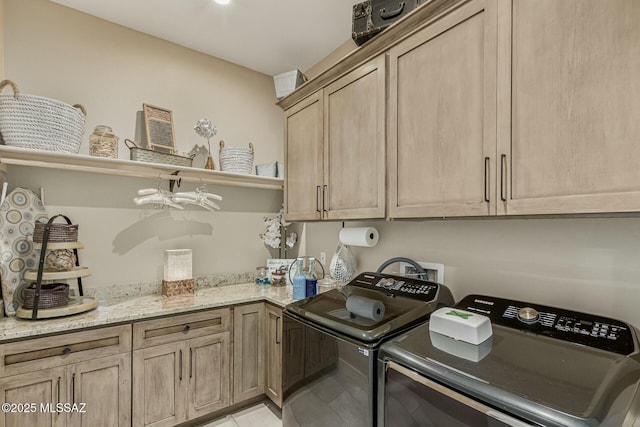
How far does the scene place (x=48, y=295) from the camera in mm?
1734

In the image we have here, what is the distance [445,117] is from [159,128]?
2.12m

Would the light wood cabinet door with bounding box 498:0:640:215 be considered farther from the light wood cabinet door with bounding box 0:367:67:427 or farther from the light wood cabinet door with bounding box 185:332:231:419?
the light wood cabinet door with bounding box 0:367:67:427

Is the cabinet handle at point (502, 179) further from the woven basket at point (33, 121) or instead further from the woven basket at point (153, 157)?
the woven basket at point (33, 121)

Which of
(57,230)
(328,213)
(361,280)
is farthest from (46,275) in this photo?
(361,280)

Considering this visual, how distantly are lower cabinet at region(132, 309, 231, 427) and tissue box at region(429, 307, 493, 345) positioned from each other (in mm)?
1578

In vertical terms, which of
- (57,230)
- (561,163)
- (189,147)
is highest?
(189,147)

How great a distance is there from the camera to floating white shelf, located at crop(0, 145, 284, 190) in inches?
69.1

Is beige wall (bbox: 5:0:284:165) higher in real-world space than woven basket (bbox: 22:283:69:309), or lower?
higher

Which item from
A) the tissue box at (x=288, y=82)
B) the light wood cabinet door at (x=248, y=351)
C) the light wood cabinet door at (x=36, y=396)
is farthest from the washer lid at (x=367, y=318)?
the tissue box at (x=288, y=82)

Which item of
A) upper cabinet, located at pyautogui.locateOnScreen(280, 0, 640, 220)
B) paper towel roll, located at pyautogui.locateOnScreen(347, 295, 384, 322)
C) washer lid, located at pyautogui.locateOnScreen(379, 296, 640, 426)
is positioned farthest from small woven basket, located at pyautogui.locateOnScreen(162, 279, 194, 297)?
washer lid, located at pyautogui.locateOnScreen(379, 296, 640, 426)

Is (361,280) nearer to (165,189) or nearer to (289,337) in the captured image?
(289,337)

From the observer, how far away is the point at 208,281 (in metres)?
2.64

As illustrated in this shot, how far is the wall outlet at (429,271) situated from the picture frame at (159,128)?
1994 mm

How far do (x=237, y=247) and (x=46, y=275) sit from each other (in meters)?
1.36
